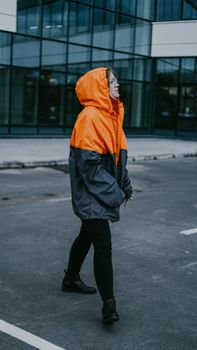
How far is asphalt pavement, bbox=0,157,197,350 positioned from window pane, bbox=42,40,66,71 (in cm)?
1510

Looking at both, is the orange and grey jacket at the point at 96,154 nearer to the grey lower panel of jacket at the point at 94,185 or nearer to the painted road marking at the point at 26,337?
the grey lower panel of jacket at the point at 94,185

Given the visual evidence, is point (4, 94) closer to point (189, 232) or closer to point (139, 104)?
point (139, 104)

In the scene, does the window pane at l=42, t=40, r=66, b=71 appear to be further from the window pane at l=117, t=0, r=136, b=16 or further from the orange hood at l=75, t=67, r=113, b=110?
the orange hood at l=75, t=67, r=113, b=110

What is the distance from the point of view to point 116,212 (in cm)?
432

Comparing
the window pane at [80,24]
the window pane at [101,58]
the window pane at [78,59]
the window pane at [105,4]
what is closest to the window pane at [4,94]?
the window pane at [78,59]

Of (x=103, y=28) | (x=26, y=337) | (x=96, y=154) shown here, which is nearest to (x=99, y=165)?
(x=96, y=154)

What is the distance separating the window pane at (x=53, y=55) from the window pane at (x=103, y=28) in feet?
6.90

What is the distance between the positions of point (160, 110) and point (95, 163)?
2713 centimetres

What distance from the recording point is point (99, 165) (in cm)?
420

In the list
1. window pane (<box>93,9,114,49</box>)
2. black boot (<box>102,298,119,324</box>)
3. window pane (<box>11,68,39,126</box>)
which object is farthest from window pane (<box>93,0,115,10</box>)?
black boot (<box>102,298,119,324</box>)

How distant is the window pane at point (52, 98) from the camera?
82.6 feet

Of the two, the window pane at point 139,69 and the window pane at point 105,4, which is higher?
the window pane at point 105,4

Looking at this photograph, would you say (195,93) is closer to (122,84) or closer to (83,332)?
(122,84)

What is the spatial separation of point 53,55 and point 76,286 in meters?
21.2
